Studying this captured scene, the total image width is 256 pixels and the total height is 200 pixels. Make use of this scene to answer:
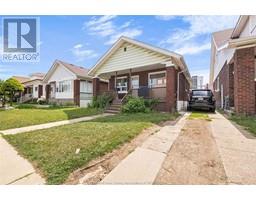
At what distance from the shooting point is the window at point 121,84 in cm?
1588

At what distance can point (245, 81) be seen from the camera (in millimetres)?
8539

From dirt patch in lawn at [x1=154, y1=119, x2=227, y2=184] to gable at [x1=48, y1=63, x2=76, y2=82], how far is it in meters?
16.2

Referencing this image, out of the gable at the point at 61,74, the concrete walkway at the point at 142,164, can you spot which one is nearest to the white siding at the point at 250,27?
the concrete walkway at the point at 142,164

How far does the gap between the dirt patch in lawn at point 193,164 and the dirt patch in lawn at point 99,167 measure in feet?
2.73

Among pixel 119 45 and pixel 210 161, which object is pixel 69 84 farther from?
pixel 210 161

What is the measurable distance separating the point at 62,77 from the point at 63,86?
891mm

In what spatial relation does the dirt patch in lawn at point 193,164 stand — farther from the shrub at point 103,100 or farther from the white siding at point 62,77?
the white siding at point 62,77

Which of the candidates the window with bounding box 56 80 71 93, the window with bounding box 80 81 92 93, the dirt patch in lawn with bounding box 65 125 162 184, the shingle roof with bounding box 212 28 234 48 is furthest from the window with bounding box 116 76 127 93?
the dirt patch in lawn with bounding box 65 125 162 184

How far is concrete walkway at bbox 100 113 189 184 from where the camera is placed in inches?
123

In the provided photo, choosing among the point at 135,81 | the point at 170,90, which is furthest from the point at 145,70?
the point at 170,90

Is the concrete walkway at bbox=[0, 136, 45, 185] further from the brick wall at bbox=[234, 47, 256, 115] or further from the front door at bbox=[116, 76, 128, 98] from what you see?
the front door at bbox=[116, 76, 128, 98]
